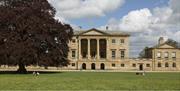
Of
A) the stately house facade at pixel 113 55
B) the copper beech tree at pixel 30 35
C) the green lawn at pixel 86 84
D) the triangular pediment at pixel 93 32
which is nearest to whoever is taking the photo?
the green lawn at pixel 86 84

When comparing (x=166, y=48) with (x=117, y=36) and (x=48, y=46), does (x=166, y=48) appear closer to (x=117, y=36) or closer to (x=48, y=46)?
(x=117, y=36)

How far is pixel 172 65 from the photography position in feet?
401

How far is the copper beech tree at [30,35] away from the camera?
64.0 metres

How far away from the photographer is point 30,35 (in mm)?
66938

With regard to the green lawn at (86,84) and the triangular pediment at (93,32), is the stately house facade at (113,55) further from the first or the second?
the green lawn at (86,84)

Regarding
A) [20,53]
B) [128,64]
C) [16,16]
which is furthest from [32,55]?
[128,64]

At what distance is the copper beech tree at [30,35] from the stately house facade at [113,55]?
49354mm

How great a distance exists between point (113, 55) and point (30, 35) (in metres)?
57.5

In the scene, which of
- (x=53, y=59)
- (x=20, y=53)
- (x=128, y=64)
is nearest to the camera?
(x=20, y=53)

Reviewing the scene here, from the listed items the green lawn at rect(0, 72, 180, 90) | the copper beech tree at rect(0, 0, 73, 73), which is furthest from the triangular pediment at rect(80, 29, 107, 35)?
the green lawn at rect(0, 72, 180, 90)

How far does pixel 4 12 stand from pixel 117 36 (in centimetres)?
5969

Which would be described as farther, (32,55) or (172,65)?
(172,65)

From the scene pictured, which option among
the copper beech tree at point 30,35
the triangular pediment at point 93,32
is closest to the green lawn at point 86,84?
the copper beech tree at point 30,35

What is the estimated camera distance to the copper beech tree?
210 feet
